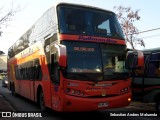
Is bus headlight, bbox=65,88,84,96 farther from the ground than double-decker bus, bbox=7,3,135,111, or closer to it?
closer to it

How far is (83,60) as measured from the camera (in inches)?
417

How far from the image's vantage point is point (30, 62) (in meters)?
16.0

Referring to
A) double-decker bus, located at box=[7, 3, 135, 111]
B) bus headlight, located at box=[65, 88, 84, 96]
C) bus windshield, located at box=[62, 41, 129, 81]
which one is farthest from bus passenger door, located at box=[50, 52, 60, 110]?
bus windshield, located at box=[62, 41, 129, 81]

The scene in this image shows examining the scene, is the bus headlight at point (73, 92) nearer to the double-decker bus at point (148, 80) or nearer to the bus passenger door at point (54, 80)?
the bus passenger door at point (54, 80)

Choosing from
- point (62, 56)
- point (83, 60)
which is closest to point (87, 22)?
point (83, 60)

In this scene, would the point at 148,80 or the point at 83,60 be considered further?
the point at 148,80

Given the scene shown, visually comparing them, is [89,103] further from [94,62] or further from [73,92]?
[94,62]

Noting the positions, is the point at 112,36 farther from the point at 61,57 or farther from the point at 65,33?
the point at 61,57

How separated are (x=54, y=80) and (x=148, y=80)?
176 inches

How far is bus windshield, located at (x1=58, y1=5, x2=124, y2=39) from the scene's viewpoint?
11117 millimetres

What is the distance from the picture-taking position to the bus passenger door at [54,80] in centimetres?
1082

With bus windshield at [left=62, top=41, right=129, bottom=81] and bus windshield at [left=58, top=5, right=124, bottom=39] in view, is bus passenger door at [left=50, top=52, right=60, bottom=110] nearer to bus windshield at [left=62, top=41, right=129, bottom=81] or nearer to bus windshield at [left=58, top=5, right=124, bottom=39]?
bus windshield at [left=62, top=41, right=129, bottom=81]

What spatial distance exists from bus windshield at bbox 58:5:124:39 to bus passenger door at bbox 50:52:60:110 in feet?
3.73

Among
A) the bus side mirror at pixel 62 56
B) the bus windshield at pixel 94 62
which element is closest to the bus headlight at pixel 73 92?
the bus windshield at pixel 94 62
